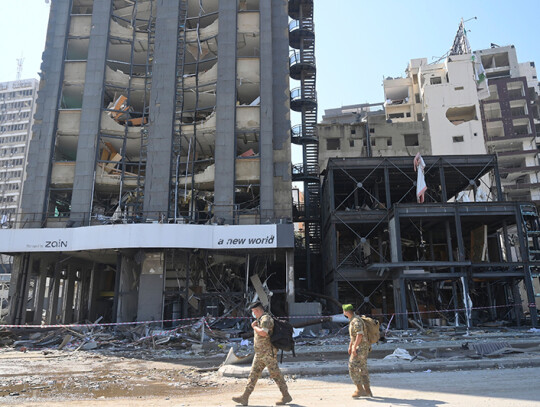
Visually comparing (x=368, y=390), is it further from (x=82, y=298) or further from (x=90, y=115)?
(x=82, y=298)

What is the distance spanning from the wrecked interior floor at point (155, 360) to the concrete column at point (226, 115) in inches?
387

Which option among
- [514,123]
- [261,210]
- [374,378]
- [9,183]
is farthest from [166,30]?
[9,183]

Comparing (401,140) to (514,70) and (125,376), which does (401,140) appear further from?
(125,376)

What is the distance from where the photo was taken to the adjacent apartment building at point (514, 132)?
2311 inches

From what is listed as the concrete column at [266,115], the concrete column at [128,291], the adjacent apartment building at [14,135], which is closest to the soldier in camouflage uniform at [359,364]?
the concrete column at [266,115]

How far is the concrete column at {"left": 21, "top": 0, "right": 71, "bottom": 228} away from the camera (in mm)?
27406

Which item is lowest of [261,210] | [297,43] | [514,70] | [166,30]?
[261,210]

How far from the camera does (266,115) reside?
28.2 m

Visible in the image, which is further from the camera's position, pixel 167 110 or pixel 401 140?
pixel 401 140

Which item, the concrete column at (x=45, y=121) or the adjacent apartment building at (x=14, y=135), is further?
the adjacent apartment building at (x=14, y=135)

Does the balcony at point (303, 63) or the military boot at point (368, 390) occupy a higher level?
the balcony at point (303, 63)

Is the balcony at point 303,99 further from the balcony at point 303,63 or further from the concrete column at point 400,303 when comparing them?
the concrete column at point 400,303

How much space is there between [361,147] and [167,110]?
2692cm

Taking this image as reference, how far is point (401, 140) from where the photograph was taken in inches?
1991
